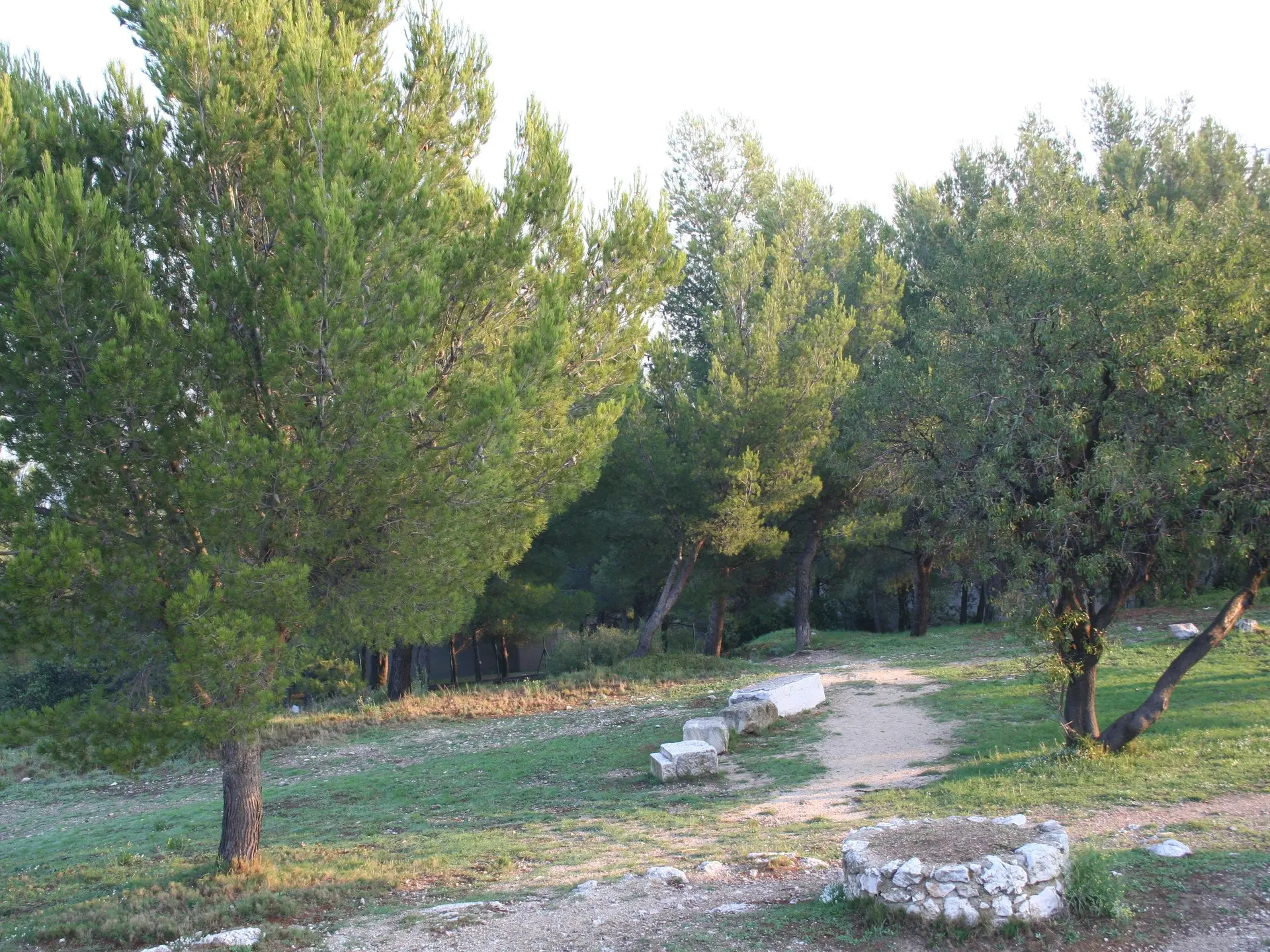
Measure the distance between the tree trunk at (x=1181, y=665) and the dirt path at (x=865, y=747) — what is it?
2.01 metres

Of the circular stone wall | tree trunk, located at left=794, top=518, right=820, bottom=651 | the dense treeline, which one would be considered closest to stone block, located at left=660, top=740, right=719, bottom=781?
the dense treeline

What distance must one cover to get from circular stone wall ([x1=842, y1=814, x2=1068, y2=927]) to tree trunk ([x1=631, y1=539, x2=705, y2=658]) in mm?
16196

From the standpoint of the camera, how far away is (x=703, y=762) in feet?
39.7

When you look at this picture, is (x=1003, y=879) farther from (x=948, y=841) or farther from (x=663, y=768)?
(x=663, y=768)

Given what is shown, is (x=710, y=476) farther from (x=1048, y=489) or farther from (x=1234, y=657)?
(x=1048, y=489)

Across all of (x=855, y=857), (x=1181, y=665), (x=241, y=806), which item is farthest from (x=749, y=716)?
(x=855, y=857)

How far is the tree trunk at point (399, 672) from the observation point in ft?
72.9

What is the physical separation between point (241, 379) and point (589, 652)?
16889mm

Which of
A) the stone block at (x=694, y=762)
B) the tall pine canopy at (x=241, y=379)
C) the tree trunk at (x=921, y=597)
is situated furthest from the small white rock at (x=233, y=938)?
the tree trunk at (x=921, y=597)

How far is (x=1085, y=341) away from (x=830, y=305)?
48.6 feet

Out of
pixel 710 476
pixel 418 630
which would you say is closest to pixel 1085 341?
pixel 418 630

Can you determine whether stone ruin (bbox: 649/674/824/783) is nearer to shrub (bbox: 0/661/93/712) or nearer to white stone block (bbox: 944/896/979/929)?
white stone block (bbox: 944/896/979/929)

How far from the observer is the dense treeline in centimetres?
702

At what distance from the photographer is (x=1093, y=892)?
5871mm
